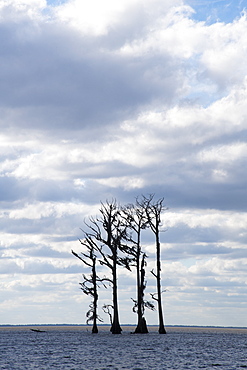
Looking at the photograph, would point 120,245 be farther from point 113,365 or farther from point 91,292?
point 113,365

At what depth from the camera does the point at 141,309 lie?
72.7m

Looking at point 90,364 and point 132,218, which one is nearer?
point 90,364

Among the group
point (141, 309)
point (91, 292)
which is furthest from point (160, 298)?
point (91, 292)

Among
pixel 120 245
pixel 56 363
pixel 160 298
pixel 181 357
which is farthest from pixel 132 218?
pixel 56 363

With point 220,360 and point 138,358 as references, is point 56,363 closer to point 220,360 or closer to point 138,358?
point 138,358

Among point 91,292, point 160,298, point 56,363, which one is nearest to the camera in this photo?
point 56,363

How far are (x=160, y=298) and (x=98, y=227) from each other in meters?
11.8

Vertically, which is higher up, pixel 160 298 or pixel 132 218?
pixel 132 218

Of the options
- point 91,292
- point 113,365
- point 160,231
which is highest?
point 160,231

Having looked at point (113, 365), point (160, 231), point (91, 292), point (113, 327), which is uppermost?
point (160, 231)

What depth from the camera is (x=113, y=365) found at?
38.6 metres

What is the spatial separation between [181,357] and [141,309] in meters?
26.5

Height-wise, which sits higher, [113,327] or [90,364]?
[113,327]

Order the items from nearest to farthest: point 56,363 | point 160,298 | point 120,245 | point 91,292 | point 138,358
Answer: point 56,363
point 138,358
point 160,298
point 120,245
point 91,292
